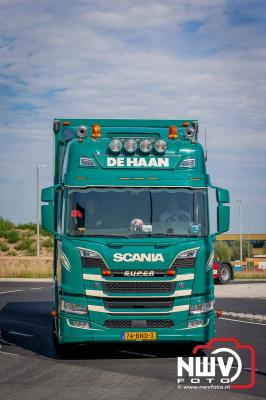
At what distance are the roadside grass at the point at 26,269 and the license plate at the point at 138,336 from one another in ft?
100

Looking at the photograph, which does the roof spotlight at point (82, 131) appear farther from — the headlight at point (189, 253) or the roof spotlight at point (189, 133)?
the headlight at point (189, 253)

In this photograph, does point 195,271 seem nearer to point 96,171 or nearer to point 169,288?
point 169,288

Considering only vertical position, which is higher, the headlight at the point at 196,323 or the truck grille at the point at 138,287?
the truck grille at the point at 138,287

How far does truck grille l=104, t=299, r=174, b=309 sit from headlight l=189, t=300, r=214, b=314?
339 millimetres

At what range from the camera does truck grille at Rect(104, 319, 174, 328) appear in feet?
41.0

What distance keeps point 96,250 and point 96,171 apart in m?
1.43

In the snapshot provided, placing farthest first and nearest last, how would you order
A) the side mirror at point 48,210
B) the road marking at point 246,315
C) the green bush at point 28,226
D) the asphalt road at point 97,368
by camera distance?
the green bush at point 28,226 < the road marking at point 246,315 < the side mirror at point 48,210 < the asphalt road at point 97,368

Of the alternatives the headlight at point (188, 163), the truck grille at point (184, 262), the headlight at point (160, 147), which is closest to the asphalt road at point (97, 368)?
the truck grille at point (184, 262)

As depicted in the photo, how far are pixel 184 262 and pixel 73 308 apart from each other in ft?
6.20

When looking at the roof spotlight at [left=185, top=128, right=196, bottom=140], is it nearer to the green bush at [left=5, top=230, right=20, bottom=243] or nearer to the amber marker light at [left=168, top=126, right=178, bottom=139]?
the amber marker light at [left=168, top=126, right=178, bottom=139]

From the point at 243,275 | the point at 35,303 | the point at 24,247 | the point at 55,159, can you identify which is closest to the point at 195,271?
the point at 55,159

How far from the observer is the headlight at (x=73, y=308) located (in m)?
12.5

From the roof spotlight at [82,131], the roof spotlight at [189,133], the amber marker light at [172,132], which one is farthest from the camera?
the roof spotlight at [189,133]

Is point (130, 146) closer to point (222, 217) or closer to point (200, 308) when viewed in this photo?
point (222, 217)
